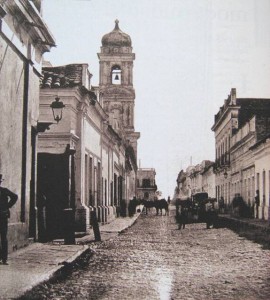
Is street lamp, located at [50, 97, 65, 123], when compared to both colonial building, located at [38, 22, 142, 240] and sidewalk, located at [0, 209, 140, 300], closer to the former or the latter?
colonial building, located at [38, 22, 142, 240]

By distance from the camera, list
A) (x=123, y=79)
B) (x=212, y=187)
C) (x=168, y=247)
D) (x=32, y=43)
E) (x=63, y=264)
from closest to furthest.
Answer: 1. (x=63, y=264)
2. (x=32, y=43)
3. (x=168, y=247)
4. (x=123, y=79)
5. (x=212, y=187)

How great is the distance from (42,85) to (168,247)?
6012 millimetres

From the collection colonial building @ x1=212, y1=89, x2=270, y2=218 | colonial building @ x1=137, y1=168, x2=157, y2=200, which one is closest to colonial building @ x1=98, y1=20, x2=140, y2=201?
colonial building @ x1=212, y1=89, x2=270, y2=218

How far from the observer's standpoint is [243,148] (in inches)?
1272

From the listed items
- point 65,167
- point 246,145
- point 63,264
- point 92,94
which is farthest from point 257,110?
point 63,264

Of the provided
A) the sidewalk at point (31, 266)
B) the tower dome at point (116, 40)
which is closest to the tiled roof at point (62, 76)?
the sidewalk at point (31, 266)

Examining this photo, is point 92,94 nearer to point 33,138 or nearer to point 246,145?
→ point 33,138

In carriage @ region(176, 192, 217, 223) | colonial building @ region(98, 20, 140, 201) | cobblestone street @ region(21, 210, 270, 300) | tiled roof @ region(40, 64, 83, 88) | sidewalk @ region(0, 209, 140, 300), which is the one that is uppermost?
colonial building @ region(98, 20, 140, 201)

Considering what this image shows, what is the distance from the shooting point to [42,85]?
1617 cm

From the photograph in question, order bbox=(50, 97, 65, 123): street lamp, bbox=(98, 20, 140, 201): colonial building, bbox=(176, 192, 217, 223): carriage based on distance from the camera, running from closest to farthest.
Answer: bbox=(50, 97, 65, 123): street lamp → bbox=(176, 192, 217, 223): carriage → bbox=(98, 20, 140, 201): colonial building

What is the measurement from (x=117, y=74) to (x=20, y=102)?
124ft

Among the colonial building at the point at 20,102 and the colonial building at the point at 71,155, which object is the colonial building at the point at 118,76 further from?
the colonial building at the point at 20,102

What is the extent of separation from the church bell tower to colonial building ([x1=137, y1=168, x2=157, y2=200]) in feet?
156

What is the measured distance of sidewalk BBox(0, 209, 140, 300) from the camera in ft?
19.4
